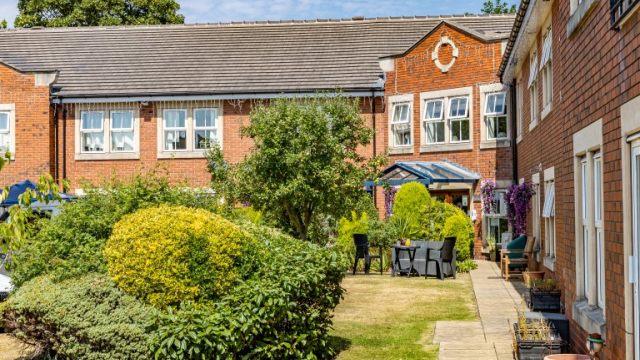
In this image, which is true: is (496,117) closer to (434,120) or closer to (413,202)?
(434,120)

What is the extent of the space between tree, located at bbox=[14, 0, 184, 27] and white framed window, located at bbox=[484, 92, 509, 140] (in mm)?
24037

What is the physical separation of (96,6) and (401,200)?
26.4 metres

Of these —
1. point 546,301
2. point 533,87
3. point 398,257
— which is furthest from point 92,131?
point 546,301

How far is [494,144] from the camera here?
2330 centimetres

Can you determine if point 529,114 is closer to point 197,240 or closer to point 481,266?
point 481,266

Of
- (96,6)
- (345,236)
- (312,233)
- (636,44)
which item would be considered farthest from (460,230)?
(96,6)

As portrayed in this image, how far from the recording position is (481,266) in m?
21.5

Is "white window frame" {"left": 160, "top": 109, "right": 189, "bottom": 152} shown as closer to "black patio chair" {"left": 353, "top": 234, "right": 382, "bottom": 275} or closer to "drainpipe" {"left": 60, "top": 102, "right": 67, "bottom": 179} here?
"drainpipe" {"left": 60, "top": 102, "right": 67, "bottom": 179}

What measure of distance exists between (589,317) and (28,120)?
75.2 feet

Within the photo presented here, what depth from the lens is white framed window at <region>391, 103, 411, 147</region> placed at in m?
25.0

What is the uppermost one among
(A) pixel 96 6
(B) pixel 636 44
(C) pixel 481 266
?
(A) pixel 96 6

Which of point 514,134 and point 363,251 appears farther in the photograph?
point 514,134

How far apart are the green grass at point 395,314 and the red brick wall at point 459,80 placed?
5.69m

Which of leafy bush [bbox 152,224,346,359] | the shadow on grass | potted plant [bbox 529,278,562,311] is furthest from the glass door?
potted plant [bbox 529,278,562,311]
